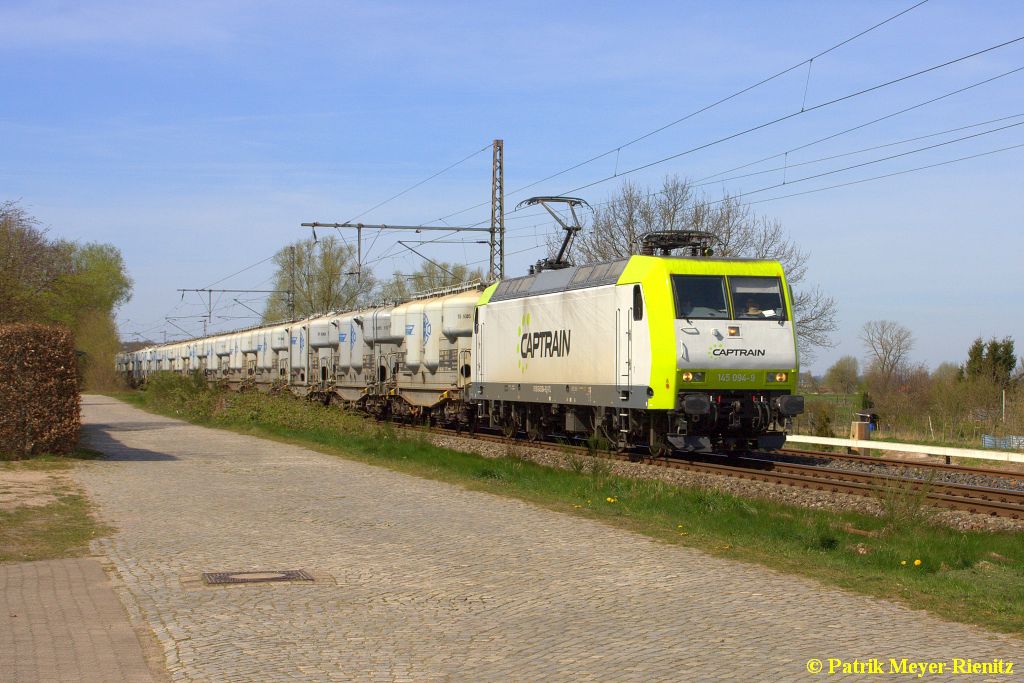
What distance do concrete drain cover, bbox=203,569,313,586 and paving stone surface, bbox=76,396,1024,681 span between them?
16cm

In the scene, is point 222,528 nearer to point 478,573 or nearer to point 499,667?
point 478,573

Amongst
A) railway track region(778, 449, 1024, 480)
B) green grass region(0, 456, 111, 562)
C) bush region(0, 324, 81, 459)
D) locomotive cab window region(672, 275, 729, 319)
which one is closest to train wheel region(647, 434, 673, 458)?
locomotive cab window region(672, 275, 729, 319)

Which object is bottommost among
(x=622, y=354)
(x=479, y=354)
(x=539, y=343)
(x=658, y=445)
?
(x=658, y=445)

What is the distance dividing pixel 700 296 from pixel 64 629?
42.2 ft

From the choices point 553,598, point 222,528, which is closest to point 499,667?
point 553,598

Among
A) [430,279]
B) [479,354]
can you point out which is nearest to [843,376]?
[430,279]

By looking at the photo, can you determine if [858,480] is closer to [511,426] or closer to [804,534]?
[804,534]

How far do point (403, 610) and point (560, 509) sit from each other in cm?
523

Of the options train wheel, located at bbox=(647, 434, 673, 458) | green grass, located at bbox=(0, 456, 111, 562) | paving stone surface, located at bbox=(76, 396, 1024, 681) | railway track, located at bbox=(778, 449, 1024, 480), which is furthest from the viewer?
train wheel, located at bbox=(647, 434, 673, 458)

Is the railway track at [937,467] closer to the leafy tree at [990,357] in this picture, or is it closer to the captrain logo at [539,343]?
the captrain logo at [539,343]

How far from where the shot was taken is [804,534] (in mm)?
10695

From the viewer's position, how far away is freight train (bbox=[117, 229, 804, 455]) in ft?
57.7

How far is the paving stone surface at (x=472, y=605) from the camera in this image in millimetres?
6219

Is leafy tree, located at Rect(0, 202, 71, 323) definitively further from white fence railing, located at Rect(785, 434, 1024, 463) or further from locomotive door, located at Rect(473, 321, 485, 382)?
white fence railing, located at Rect(785, 434, 1024, 463)
